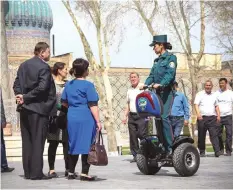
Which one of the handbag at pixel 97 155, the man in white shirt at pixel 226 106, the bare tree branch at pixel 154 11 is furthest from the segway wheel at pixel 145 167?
the bare tree branch at pixel 154 11

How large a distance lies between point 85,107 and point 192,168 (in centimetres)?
169

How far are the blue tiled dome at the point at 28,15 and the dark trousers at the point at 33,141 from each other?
49534 mm

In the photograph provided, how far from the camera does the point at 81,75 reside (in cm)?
870

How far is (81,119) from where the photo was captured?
8.56 m

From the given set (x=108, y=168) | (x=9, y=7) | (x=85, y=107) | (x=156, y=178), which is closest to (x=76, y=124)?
(x=85, y=107)

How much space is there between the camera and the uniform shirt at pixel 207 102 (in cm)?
1506

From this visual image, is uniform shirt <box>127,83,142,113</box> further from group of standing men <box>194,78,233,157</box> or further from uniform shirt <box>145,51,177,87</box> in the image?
uniform shirt <box>145,51,177,87</box>

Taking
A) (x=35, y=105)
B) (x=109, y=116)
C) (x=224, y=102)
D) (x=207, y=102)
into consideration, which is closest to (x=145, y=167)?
(x=35, y=105)

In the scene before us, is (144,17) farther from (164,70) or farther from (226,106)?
(164,70)

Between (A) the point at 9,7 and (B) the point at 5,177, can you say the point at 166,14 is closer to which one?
(B) the point at 5,177

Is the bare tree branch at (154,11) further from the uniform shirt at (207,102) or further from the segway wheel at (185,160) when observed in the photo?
the segway wheel at (185,160)

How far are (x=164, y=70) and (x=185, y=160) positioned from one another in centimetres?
122

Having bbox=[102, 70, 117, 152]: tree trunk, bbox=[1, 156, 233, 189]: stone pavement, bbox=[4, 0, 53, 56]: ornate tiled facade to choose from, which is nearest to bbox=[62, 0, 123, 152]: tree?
bbox=[102, 70, 117, 152]: tree trunk

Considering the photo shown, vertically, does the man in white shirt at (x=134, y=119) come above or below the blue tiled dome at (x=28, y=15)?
below
